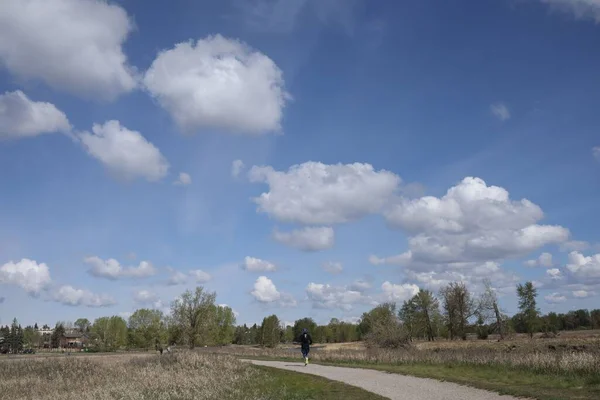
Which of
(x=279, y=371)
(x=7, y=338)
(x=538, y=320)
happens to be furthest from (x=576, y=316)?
(x=7, y=338)

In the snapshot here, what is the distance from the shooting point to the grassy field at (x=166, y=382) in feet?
64.6

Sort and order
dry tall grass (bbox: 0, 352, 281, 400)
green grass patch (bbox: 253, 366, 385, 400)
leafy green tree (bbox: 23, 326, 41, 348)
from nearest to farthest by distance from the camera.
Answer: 1. green grass patch (bbox: 253, 366, 385, 400)
2. dry tall grass (bbox: 0, 352, 281, 400)
3. leafy green tree (bbox: 23, 326, 41, 348)

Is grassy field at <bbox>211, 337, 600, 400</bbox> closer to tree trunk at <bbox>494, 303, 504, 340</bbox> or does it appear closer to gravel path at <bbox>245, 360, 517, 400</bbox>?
gravel path at <bbox>245, 360, 517, 400</bbox>

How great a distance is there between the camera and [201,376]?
25.8 metres

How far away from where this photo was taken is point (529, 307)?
7750cm

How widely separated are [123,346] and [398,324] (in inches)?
3859

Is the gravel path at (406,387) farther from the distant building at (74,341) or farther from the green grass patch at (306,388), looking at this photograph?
the distant building at (74,341)

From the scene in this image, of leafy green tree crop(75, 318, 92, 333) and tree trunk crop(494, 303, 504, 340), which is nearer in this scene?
tree trunk crop(494, 303, 504, 340)

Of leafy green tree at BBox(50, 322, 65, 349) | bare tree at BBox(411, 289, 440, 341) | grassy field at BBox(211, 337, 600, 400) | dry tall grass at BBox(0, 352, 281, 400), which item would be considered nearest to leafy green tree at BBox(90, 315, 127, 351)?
leafy green tree at BBox(50, 322, 65, 349)

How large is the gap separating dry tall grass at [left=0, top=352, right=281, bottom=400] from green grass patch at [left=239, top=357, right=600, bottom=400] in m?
7.98

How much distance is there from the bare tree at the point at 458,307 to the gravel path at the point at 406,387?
54.8 m

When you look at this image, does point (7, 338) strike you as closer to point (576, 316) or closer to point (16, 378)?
point (16, 378)

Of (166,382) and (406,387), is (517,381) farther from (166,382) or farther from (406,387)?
(166,382)

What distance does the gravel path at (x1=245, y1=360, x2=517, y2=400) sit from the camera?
16.0 metres
